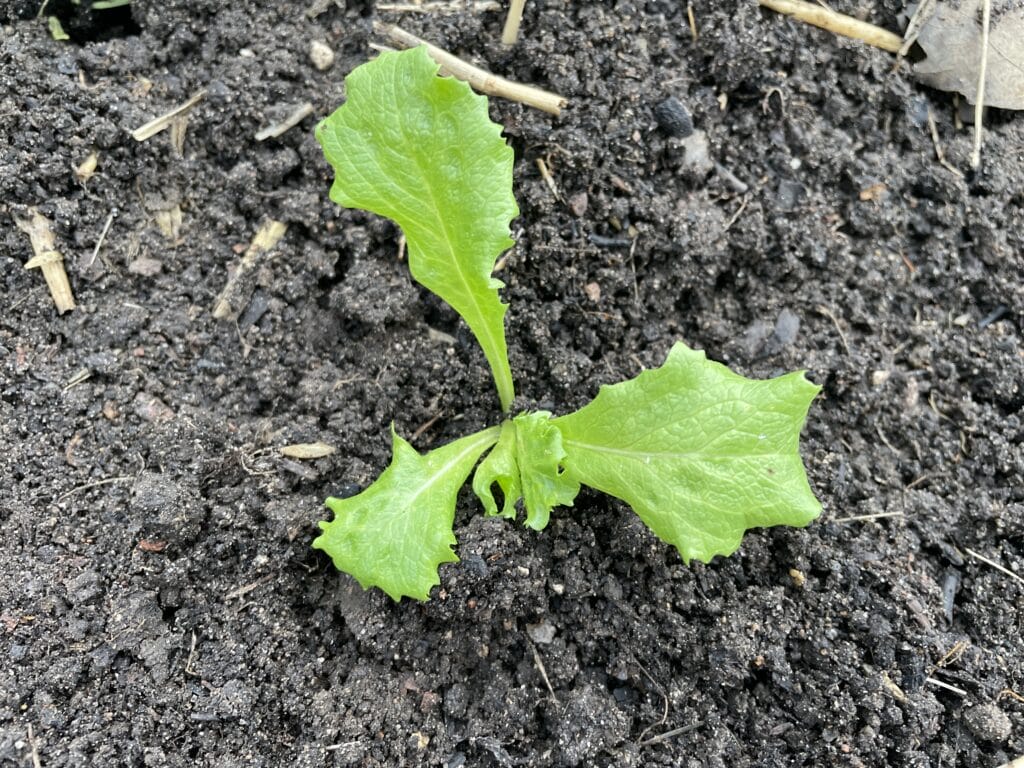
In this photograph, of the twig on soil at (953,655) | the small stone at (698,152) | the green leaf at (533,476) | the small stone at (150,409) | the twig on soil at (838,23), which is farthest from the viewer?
the twig on soil at (838,23)

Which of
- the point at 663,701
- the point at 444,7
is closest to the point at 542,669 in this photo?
the point at 663,701

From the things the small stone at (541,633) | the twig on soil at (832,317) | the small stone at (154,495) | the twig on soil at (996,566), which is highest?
the twig on soil at (832,317)

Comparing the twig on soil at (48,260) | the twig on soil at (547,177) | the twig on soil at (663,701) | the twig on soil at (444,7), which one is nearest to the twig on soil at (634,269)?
the twig on soil at (547,177)

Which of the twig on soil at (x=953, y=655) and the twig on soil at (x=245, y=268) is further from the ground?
the twig on soil at (x=245, y=268)

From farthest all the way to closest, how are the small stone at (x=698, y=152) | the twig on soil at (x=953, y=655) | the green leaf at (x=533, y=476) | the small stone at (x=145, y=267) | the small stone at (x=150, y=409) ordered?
1. the small stone at (x=698, y=152)
2. the small stone at (x=145, y=267)
3. the small stone at (x=150, y=409)
4. the twig on soil at (x=953, y=655)
5. the green leaf at (x=533, y=476)

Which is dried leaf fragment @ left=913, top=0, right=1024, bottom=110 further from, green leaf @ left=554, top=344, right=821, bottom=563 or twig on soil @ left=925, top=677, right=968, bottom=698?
twig on soil @ left=925, top=677, right=968, bottom=698

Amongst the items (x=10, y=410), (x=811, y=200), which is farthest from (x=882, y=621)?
(x=10, y=410)

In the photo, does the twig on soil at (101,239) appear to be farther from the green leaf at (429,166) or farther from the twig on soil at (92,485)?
the green leaf at (429,166)

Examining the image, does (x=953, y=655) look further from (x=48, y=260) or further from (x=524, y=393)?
(x=48, y=260)

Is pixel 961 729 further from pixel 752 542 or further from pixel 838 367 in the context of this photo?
pixel 838 367
